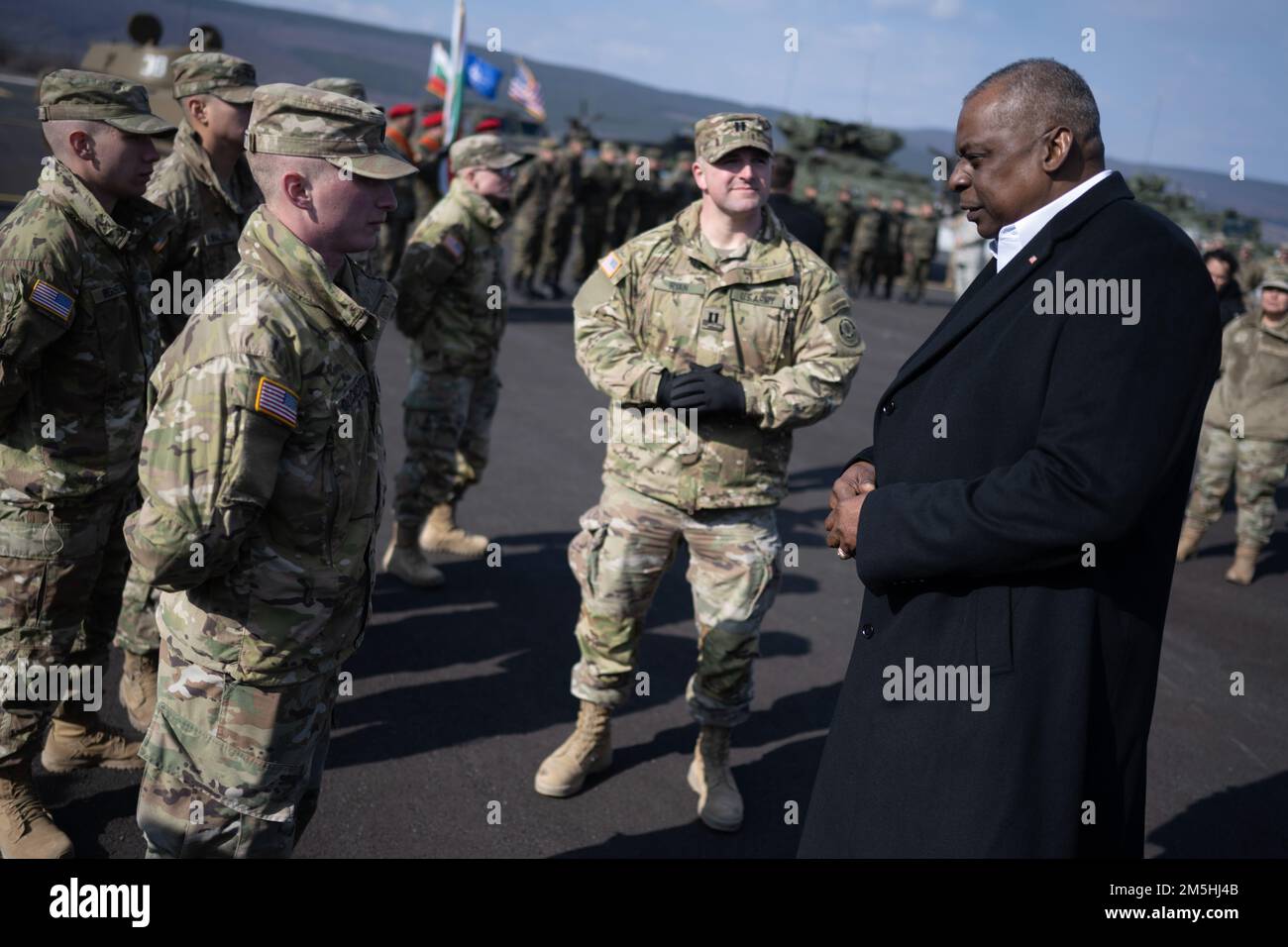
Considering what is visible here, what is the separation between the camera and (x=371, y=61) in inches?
3903

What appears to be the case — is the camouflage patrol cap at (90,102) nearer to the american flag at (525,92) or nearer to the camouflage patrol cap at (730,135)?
the camouflage patrol cap at (730,135)

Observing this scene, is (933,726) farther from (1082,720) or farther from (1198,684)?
(1198,684)

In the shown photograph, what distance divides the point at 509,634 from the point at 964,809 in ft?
11.7

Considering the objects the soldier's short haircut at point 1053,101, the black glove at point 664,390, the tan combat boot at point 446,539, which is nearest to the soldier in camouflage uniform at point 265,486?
the black glove at point 664,390

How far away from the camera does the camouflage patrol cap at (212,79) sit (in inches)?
178

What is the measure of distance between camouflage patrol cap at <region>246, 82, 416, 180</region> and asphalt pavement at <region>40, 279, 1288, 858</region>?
2351 mm

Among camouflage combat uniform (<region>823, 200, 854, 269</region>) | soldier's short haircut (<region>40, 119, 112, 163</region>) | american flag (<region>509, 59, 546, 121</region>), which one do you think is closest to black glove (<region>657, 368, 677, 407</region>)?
soldier's short haircut (<region>40, 119, 112, 163</region>)

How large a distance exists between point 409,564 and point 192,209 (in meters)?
2.27

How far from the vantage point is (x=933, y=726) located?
218 cm

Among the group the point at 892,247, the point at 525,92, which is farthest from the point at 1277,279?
the point at 525,92

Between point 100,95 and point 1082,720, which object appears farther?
point 100,95

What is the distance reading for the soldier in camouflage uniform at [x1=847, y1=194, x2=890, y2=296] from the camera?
2059 cm
